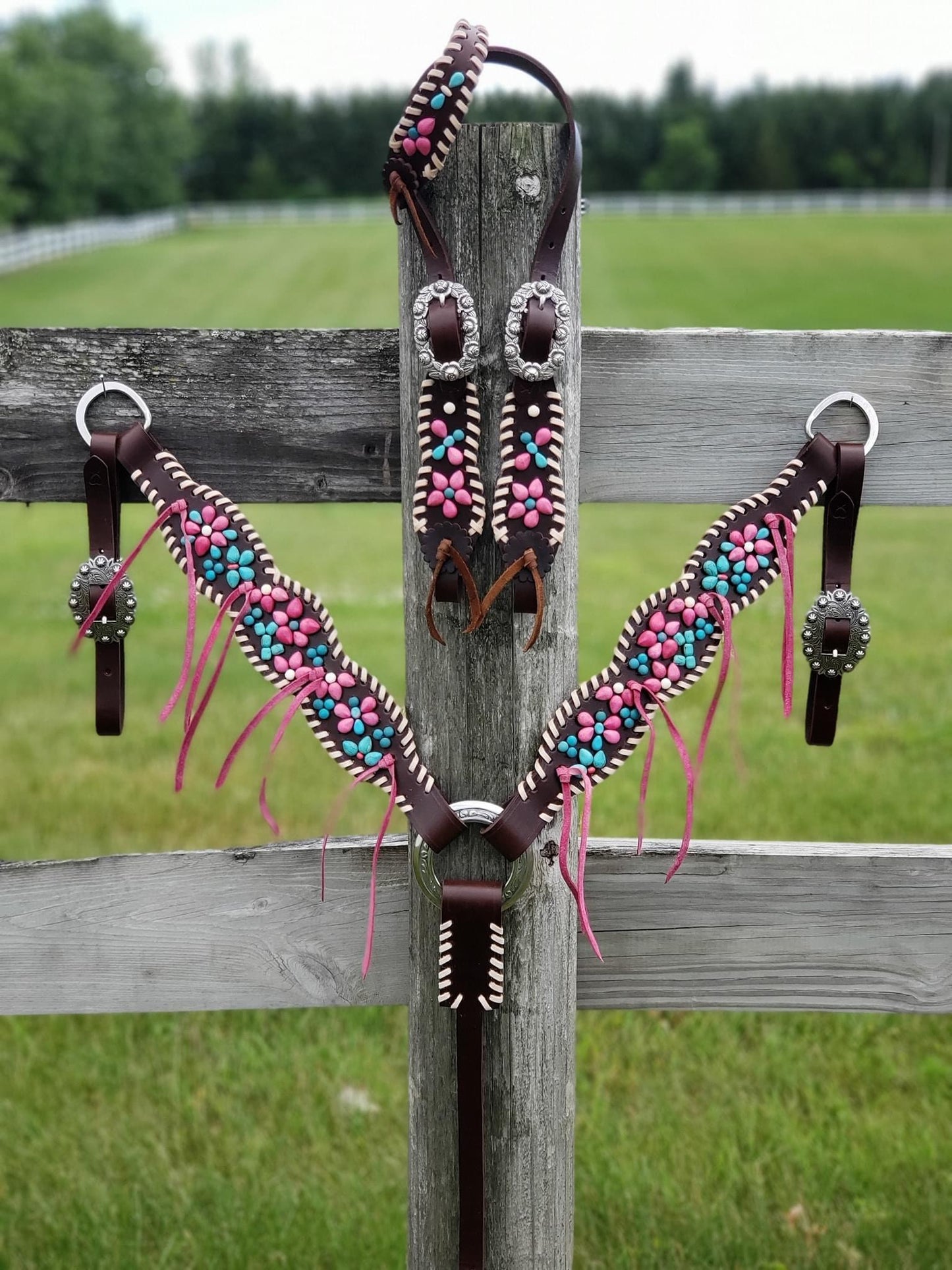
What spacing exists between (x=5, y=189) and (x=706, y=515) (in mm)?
37914

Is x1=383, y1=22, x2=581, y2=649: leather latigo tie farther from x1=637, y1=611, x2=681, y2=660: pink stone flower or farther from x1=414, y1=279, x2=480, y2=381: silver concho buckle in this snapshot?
x1=637, y1=611, x2=681, y2=660: pink stone flower

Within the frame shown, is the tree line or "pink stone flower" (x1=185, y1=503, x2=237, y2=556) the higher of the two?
the tree line

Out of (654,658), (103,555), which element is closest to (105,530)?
(103,555)

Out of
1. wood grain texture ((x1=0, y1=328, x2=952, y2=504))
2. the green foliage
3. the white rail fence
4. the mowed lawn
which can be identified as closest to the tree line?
the green foliage

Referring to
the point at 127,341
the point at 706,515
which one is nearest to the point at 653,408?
the point at 127,341

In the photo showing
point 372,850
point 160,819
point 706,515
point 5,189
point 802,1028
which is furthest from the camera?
point 5,189

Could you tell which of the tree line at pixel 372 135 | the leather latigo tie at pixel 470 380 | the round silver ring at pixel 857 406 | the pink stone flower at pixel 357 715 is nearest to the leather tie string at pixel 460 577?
the leather latigo tie at pixel 470 380

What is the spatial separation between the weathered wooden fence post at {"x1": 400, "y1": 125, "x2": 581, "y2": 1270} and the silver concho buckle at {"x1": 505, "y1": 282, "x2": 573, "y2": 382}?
38 mm

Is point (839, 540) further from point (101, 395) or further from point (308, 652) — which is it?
point (101, 395)

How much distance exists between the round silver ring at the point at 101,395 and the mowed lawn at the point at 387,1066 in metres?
0.84

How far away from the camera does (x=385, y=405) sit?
1645mm

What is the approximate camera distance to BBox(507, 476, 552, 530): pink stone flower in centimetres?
150

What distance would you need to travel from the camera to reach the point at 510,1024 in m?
1.68

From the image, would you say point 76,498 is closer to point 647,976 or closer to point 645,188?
point 647,976
